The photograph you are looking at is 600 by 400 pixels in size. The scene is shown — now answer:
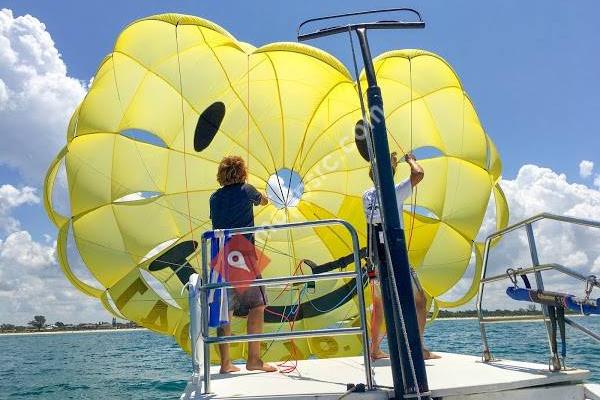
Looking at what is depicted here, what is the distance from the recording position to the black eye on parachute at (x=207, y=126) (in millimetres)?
8742

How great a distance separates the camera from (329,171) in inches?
360

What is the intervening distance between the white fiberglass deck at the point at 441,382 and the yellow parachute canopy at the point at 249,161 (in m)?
4.02

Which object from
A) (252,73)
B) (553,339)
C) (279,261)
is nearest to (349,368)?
(553,339)

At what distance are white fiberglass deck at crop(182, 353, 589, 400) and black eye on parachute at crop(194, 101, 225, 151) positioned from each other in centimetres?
490

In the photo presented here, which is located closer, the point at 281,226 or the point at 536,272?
the point at 281,226

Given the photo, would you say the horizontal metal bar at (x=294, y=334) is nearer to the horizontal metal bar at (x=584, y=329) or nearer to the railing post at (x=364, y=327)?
the railing post at (x=364, y=327)

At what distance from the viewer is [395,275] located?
3.26 m

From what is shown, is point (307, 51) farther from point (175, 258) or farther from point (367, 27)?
point (367, 27)

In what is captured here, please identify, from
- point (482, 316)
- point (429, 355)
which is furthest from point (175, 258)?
point (482, 316)

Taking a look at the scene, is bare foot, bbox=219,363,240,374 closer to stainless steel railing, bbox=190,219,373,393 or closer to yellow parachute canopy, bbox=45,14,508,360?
stainless steel railing, bbox=190,219,373,393

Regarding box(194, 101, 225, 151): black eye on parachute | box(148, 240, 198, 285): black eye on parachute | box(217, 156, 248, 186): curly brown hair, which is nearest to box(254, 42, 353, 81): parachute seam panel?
box(194, 101, 225, 151): black eye on parachute

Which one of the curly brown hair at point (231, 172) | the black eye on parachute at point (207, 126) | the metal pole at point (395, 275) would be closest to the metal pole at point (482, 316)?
the metal pole at point (395, 275)

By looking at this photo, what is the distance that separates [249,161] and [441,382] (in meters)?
5.89

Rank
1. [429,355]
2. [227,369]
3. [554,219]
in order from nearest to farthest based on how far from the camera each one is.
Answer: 1. [554,219]
2. [227,369]
3. [429,355]
